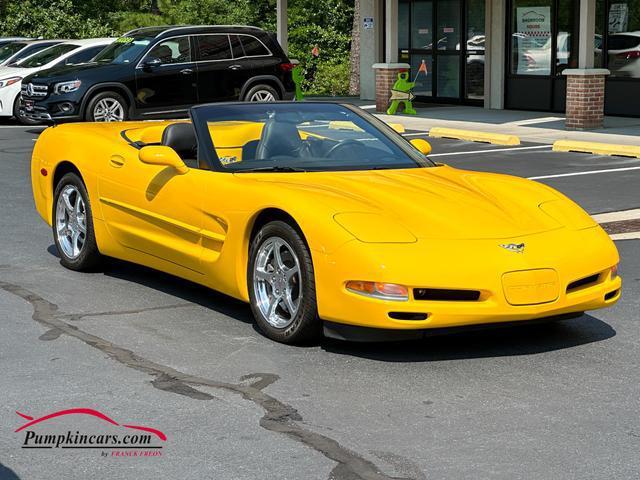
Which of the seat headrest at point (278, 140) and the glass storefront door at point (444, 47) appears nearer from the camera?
the seat headrest at point (278, 140)

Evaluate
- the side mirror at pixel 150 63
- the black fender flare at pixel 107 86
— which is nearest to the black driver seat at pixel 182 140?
the black fender flare at pixel 107 86

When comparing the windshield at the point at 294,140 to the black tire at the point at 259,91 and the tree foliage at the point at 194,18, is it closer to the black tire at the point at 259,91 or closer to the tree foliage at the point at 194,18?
the black tire at the point at 259,91

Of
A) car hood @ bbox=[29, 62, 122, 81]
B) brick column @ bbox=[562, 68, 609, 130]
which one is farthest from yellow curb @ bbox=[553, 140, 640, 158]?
car hood @ bbox=[29, 62, 122, 81]

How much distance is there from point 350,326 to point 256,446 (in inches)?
59.4

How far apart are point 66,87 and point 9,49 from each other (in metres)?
7.48

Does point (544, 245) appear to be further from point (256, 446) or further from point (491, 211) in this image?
point (256, 446)

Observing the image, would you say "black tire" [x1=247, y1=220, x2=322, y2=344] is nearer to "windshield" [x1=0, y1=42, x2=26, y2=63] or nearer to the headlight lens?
the headlight lens

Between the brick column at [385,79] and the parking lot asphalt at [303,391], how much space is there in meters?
16.6

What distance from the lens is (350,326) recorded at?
639cm

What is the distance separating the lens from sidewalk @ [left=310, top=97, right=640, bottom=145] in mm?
19078

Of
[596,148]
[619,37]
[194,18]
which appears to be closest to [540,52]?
[619,37]

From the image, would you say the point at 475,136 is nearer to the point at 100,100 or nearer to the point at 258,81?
the point at 258,81

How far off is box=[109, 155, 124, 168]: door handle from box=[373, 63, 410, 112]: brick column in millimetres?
16519

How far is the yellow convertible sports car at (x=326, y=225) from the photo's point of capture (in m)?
6.25
